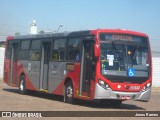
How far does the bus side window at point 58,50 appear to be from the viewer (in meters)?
20.5

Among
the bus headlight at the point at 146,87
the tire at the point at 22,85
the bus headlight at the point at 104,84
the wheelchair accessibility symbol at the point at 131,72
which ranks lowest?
the tire at the point at 22,85

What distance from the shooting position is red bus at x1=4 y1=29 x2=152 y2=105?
17.7m

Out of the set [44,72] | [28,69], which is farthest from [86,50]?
[28,69]

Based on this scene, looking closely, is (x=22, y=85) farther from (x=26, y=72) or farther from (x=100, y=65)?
(x=100, y=65)

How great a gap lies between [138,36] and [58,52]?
12.7 ft

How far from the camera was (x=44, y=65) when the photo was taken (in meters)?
22.3

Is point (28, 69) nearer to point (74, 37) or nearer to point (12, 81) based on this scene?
point (12, 81)

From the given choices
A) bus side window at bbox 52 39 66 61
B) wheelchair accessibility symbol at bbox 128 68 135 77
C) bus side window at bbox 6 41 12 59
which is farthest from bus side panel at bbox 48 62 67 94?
bus side window at bbox 6 41 12 59

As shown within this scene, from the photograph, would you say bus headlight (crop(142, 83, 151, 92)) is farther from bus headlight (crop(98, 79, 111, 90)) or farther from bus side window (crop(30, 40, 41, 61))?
bus side window (crop(30, 40, 41, 61))

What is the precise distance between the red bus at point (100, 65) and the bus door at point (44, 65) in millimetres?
220

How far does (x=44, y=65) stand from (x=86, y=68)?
165 inches

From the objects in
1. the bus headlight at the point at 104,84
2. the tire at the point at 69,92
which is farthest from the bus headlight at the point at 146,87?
the tire at the point at 69,92

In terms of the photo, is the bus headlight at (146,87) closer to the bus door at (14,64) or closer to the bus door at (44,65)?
the bus door at (44,65)

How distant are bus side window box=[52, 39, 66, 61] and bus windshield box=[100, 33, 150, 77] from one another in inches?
120
